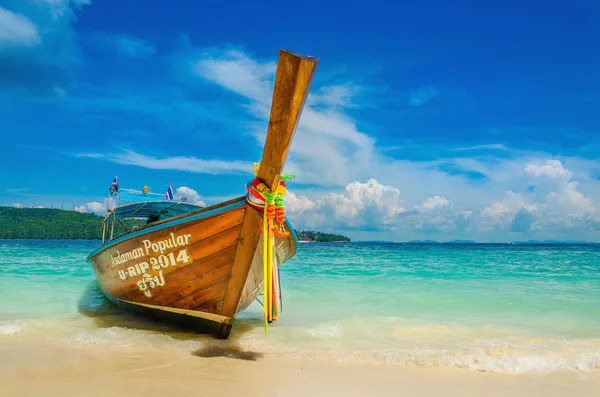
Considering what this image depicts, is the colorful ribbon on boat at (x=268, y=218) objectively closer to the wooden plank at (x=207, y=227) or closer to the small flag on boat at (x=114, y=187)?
the wooden plank at (x=207, y=227)

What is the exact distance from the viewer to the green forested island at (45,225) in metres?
76.9

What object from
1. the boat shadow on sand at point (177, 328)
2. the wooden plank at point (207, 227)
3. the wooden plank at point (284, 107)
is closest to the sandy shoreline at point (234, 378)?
the boat shadow on sand at point (177, 328)

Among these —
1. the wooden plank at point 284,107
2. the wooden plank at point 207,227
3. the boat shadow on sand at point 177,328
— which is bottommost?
the boat shadow on sand at point 177,328

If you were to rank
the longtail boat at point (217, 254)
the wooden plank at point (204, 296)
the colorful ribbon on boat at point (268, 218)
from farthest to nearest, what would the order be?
the wooden plank at point (204, 296) → the colorful ribbon on boat at point (268, 218) → the longtail boat at point (217, 254)

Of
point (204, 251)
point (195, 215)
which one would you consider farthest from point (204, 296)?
point (195, 215)

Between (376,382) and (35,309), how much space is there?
7219mm

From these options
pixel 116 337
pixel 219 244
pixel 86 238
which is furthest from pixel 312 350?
pixel 86 238

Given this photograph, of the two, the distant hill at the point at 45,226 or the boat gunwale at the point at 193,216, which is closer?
the boat gunwale at the point at 193,216

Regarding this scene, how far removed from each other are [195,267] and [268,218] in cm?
131

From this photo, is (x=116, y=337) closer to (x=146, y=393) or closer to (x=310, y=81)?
(x=146, y=393)

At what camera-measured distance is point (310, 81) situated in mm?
3010

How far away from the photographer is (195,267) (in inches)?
195

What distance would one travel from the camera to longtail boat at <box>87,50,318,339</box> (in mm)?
4043

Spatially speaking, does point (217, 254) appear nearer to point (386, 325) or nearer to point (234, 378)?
point (234, 378)
